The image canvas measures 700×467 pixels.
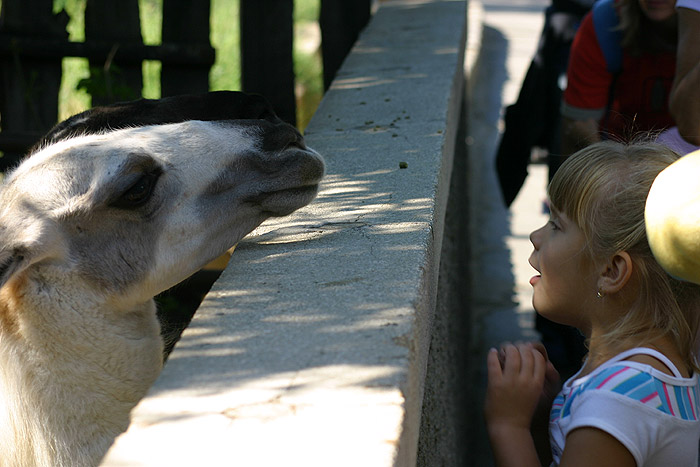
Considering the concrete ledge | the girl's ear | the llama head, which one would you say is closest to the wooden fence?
the concrete ledge

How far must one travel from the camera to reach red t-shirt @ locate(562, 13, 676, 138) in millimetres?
3596

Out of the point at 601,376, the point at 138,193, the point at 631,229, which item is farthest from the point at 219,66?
the point at 601,376

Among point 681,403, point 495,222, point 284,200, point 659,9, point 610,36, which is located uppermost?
point 659,9

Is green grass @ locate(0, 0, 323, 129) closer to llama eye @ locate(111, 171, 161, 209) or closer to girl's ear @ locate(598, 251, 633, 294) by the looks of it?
llama eye @ locate(111, 171, 161, 209)

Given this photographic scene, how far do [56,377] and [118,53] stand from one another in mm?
2751

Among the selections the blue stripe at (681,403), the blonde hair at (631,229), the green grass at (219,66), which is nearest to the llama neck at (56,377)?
the blonde hair at (631,229)

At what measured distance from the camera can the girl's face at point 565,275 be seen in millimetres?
2055

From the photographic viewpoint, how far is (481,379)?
15.5 feet

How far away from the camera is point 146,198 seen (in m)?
2.29

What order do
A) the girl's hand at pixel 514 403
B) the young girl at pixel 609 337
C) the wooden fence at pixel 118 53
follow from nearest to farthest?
1. the young girl at pixel 609 337
2. the girl's hand at pixel 514 403
3. the wooden fence at pixel 118 53

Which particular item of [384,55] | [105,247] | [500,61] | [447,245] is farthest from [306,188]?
[500,61]

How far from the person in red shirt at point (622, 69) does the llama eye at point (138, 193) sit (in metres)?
1.88

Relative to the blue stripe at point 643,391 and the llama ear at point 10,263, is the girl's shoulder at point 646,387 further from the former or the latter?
the llama ear at point 10,263

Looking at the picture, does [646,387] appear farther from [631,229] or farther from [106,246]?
[106,246]
